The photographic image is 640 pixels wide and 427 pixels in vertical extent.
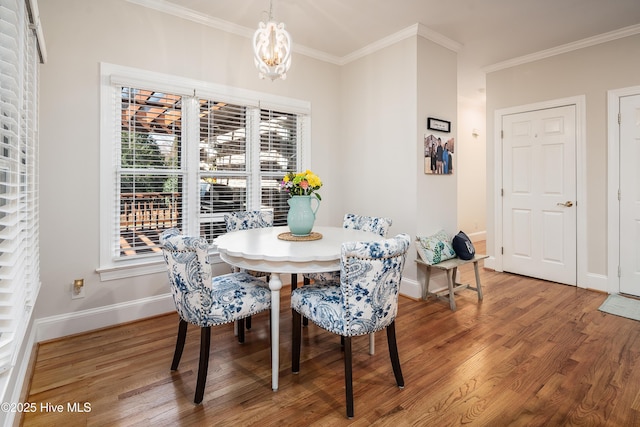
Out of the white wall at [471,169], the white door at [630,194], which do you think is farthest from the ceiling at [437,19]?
the white wall at [471,169]

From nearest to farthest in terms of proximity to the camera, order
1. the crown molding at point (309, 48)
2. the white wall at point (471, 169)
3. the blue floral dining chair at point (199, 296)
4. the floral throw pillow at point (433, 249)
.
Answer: the blue floral dining chair at point (199, 296) < the crown molding at point (309, 48) < the floral throw pillow at point (433, 249) < the white wall at point (471, 169)

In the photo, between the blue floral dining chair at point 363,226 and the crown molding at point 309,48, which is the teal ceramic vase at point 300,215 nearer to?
Answer: the blue floral dining chair at point 363,226

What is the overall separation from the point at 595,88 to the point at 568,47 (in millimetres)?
584

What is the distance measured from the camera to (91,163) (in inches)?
108

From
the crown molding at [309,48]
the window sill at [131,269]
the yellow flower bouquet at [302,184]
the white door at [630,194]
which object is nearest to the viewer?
the yellow flower bouquet at [302,184]

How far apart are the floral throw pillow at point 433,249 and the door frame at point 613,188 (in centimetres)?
180

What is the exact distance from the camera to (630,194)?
359 cm

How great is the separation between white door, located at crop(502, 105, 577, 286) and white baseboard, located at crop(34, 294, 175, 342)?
4.29m

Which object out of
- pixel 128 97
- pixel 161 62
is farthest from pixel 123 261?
pixel 161 62

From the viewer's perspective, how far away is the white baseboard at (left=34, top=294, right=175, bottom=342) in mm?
2592

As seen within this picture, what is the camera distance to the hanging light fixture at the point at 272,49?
2297 mm

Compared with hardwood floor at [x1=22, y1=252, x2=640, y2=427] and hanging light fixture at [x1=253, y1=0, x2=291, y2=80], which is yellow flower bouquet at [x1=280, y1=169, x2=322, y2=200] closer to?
hanging light fixture at [x1=253, y1=0, x2=291, y2=80]

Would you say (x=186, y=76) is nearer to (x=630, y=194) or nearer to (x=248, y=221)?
(x=248, y=221)

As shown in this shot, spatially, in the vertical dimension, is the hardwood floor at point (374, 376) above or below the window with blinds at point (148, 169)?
below
